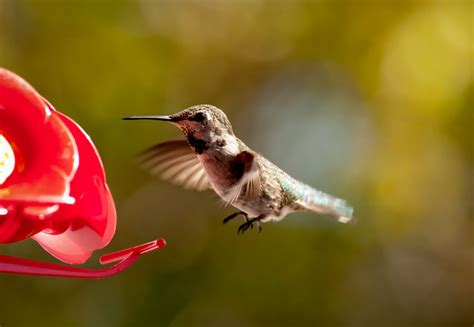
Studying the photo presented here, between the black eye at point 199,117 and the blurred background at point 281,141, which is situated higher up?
the blurred background at point 281,141

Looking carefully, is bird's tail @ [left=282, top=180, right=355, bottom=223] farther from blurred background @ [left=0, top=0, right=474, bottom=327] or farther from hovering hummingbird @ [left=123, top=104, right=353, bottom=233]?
blurred background @ [left=0, top=0, right=474, bottom=327]

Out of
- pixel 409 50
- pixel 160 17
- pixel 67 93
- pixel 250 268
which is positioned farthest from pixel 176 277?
pixel 409 50

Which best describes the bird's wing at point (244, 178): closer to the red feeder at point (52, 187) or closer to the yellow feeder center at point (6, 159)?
the red feeder at point (52, 187)

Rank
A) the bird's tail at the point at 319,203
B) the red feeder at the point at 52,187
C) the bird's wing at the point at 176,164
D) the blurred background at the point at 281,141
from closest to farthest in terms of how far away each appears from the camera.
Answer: the red feeder at the point at 52,187, the bird's wing at the point at 176,164, the bird's tail at the point at 319,203, the blurred background at the point at 281,141

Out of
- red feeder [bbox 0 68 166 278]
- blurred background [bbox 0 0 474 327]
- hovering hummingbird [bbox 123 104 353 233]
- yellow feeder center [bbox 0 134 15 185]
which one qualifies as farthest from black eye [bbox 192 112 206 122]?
blurred background [bbox 0 0 474 327]

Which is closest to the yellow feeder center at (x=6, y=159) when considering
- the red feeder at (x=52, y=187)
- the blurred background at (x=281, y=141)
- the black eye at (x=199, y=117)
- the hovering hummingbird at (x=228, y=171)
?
the red feeder at (x=52, y=187)
